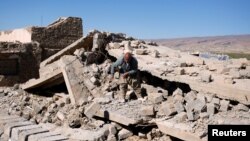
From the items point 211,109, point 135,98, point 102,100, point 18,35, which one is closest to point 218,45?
point 18,35

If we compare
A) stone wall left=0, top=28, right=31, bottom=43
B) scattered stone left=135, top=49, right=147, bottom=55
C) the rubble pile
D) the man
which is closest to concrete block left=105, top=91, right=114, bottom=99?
the rubble pile

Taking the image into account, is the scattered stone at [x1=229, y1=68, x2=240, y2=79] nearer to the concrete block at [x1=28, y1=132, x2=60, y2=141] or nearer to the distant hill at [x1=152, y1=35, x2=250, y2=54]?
the concrete block at [x1=28, y1=132, x2=60, y2=141]

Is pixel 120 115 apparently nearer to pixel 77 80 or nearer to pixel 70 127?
pixel 70 127

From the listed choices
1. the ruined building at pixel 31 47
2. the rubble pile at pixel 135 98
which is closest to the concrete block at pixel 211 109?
the rubble pile at pixel 135 98

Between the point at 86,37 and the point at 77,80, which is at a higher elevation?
the point at 86,37

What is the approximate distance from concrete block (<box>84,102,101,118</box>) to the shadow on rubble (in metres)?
1.45

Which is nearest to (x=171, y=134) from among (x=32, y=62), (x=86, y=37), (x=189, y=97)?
(x=189, y=97)

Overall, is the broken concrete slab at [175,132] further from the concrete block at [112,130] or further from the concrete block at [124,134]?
the concrete block at [112,130]

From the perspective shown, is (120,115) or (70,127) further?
(70,127)

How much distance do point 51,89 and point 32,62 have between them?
316cm

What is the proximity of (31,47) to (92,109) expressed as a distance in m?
6.34

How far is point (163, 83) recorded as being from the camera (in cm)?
726

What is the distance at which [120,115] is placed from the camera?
5746mm

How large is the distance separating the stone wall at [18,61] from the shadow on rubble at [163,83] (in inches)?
221
